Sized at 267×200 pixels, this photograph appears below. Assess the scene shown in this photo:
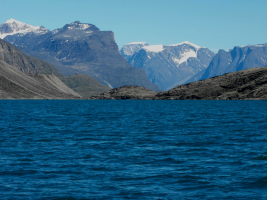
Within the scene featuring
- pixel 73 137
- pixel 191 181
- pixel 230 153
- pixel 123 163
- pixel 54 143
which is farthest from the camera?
pixel 73 137

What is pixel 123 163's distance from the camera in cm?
3612

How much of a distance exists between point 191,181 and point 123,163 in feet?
29.2

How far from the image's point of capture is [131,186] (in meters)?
27.8

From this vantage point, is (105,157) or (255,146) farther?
(255,146)


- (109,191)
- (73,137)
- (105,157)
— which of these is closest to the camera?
(109,191)

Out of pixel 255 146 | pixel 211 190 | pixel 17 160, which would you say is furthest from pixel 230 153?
pixel 17 160

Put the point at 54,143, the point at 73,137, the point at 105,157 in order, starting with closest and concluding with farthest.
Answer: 1. the point at 105,157
2. the point at 54,143
3. the point at 73,137

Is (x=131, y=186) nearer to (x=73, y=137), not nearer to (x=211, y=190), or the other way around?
(x=211, y=190)

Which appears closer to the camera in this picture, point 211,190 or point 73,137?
point 211,190

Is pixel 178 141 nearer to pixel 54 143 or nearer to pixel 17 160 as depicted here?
pixel 54 143

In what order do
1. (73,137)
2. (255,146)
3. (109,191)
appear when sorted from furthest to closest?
(73,137) < (255,146) < (109,191)

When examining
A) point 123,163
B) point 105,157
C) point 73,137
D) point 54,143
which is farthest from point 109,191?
point 73,137

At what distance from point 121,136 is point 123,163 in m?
24.1

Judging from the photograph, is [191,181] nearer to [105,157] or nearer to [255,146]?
[105,157]
